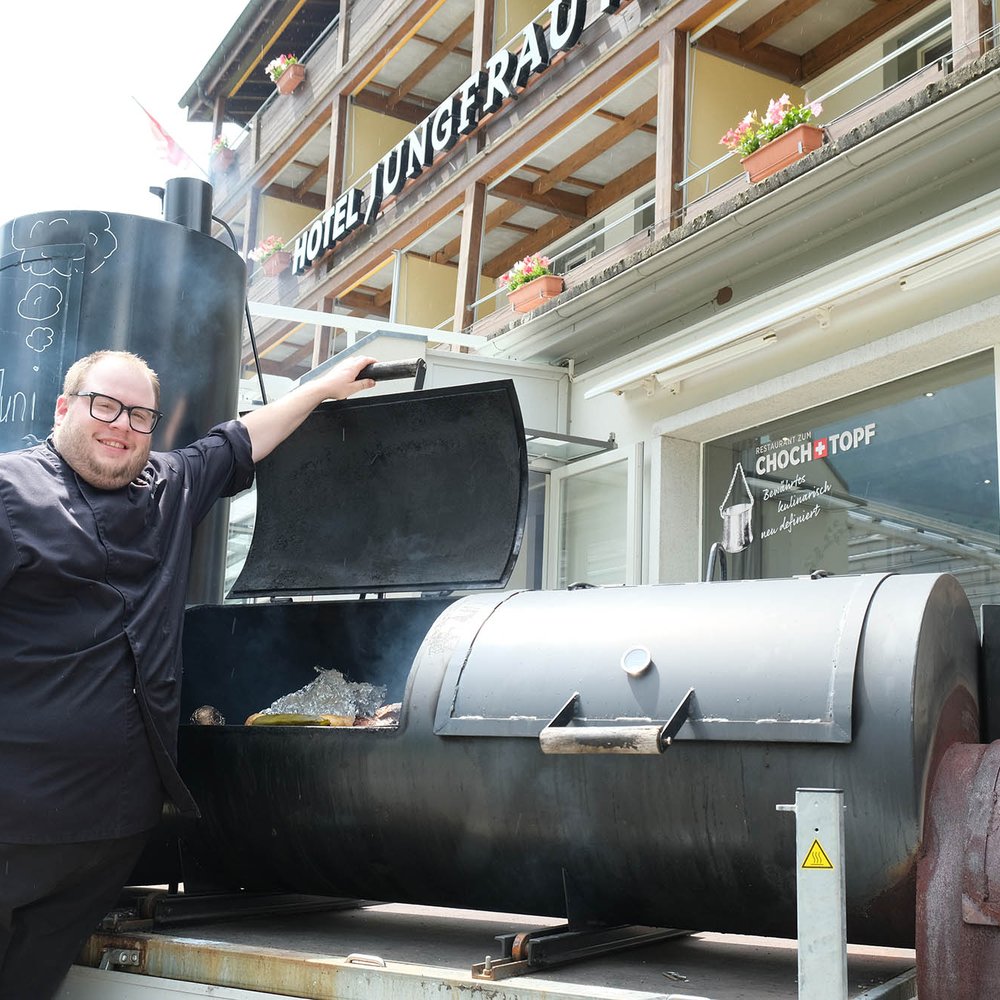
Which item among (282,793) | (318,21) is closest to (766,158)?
(282,793)

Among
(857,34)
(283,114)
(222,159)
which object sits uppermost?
(222,159)

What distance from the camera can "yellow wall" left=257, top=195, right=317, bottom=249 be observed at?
19391 millimetres

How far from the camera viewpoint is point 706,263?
360 inches

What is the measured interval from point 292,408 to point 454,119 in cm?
1075

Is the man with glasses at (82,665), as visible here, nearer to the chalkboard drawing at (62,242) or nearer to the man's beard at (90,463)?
the man's beard at (90,463)

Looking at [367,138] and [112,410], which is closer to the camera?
[112,410]

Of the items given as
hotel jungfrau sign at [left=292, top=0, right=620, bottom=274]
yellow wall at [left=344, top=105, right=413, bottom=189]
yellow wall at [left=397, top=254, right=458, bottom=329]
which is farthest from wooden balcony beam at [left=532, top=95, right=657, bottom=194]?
yellow wall at [left=344, top=105, right=413, bottom=189]

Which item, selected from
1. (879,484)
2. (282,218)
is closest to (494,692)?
(879,484)

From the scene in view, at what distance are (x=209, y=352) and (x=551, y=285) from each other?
296 inches

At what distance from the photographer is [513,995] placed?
81.8 inches

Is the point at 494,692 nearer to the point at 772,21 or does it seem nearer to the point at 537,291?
the point at 537,291

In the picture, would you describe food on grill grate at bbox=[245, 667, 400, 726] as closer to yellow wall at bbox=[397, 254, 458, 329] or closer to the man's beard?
the man's beard

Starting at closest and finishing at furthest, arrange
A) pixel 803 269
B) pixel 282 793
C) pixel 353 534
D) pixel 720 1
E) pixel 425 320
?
pixel 282 793 → pixel 353 534 → pixel 803 269 → pixel 720 1 → pixel 425 320

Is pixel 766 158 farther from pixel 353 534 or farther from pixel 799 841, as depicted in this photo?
pixel 799 841
